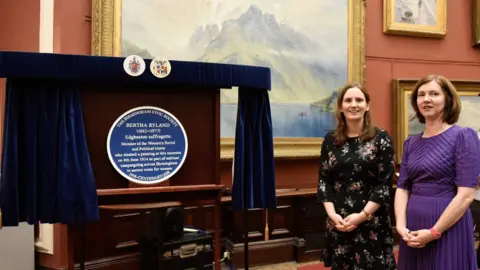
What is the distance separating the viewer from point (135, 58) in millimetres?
1998

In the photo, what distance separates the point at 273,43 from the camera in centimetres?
396

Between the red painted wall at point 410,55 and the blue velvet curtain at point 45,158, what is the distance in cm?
330

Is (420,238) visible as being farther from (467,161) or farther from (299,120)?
(299,120)

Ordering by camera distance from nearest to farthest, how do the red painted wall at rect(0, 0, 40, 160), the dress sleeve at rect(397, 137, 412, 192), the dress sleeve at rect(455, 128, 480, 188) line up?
1. the dress sleeve at rect(455, 128, 480, 188)
2. the dress sleeve at rect(397, 137, 412, 192)
3. the red painted wall at rect(0, 0, 40, 160)

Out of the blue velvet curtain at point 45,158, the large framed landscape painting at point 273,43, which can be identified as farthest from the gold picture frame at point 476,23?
the blue velvet curtain at point 45,158

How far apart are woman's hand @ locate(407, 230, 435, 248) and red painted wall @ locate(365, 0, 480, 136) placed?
2.72m

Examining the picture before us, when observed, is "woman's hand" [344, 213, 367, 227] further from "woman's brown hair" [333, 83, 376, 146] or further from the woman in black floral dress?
"woman's brown hair" [333, 83, 376, 146]

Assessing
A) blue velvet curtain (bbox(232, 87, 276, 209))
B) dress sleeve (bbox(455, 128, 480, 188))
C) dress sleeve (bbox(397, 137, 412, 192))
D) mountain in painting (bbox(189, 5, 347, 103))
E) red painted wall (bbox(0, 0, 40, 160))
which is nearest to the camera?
dress sleeve (bbox(455, 128, 480, 188))

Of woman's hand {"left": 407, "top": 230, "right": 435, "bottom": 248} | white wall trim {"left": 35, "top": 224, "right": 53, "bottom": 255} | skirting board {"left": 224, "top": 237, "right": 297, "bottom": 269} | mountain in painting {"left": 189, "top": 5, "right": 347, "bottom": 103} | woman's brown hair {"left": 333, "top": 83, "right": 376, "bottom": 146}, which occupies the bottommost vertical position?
skirting board {"left": 224, "top": 237, "right": 297, "bottom": 269}

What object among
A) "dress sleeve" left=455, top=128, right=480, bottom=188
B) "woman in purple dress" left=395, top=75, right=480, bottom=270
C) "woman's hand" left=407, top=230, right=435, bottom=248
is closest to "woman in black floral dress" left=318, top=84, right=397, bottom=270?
"woman in purple dress" left=395, top=75, right=480, bottom=270

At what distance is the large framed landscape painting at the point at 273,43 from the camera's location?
134 inches

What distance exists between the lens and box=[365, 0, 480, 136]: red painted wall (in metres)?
4.40

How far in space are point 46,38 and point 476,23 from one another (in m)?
4.52

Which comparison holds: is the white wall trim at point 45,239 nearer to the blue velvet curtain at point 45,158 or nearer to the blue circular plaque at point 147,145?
the blue velvet curtain at point 45,158
